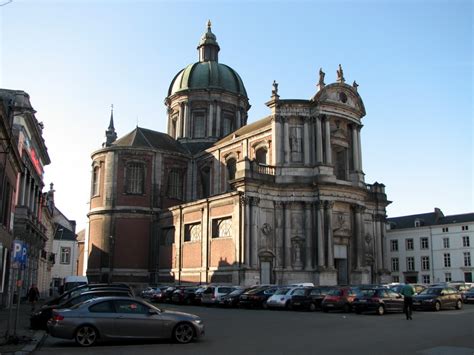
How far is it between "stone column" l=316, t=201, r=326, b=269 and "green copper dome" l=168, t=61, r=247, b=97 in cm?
2293

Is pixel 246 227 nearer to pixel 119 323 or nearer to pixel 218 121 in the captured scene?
pixel 218 121

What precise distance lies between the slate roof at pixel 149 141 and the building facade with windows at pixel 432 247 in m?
29.5

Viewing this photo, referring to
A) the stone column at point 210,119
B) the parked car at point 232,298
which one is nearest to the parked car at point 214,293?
the parked car at point 232,298

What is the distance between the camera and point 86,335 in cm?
1364

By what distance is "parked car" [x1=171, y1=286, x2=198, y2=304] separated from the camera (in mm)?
34809

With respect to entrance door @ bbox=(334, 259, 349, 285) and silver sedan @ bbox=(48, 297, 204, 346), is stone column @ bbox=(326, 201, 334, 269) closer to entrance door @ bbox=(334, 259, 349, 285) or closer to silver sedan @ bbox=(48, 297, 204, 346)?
entrance door @ bbox=(334, 259, 349, 285)

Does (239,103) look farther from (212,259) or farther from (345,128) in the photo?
(212,259)

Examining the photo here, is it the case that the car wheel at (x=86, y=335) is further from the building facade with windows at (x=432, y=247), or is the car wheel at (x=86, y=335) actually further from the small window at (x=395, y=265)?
the small window at (x=395, y=265)

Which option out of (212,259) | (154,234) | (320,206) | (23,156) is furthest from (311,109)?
(23,156)

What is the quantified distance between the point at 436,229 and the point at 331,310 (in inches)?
1968

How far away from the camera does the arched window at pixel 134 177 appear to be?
53.2 metres

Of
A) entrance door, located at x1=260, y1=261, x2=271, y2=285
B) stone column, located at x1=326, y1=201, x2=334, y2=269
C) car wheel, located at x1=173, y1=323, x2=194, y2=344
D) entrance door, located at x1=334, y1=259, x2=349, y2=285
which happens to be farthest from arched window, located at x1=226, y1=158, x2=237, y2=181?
car wheel, located at x1=173, y1=323, x2=194, y2=344

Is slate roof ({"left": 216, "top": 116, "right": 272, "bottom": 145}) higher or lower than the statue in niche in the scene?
higher

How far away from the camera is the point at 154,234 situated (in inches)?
2068
